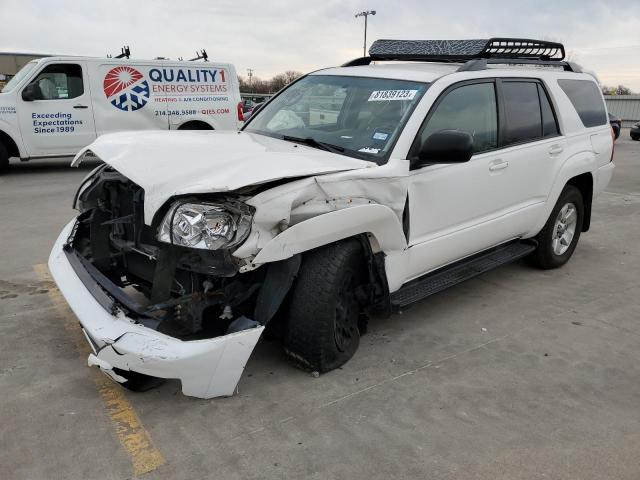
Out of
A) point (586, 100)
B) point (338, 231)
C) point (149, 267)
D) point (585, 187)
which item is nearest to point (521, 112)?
point (586, 100)

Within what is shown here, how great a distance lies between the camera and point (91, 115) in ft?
37.0

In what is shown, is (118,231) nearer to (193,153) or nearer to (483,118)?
(193,153)

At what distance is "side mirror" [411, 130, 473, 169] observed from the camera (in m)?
3.30

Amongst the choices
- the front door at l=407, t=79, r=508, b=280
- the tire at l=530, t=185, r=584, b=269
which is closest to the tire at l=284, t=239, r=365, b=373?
the front door at l=407, t=79, r=508, b=280

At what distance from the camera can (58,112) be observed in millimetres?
10969

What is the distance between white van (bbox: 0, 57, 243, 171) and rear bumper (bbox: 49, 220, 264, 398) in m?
9.26

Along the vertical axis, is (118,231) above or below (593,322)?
above

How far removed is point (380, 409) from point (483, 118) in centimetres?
235

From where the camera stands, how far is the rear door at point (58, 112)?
423 inches

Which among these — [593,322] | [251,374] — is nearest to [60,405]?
[251,374]

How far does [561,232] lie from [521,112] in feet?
5.05

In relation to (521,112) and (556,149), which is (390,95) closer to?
(521,112)

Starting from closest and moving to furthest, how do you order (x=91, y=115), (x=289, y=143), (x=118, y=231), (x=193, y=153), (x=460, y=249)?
(x=193, y=153)
(x=118, y=231)
(x=289, y=143)
(x=460, y=249)
(x=91, y=115)

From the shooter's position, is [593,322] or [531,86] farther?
[531,86]
